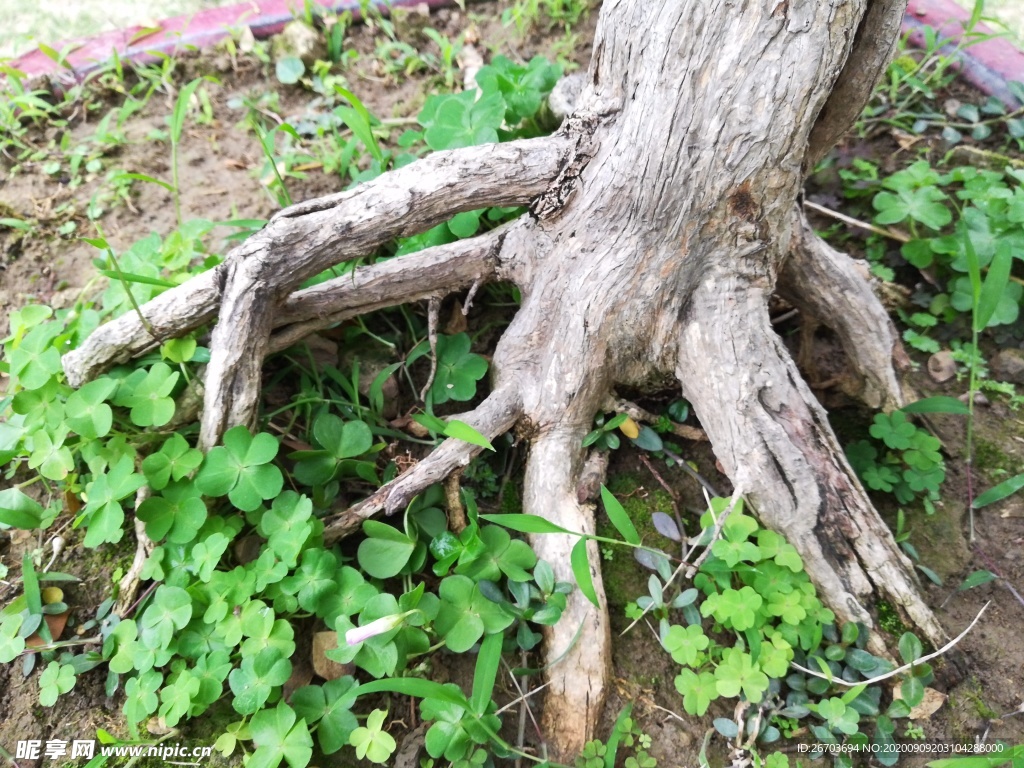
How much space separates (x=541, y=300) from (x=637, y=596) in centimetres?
96

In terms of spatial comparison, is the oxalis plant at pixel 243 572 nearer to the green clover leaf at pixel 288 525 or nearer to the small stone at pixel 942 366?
the green clover leaf at pixel 288 525

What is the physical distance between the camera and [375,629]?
1.64 metres

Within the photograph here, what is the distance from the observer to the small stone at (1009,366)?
2365 mm

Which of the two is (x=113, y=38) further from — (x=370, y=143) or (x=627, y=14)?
(x=627, y=14)

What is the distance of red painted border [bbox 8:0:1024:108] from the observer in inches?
120

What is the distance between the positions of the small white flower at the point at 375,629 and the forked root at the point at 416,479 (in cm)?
32

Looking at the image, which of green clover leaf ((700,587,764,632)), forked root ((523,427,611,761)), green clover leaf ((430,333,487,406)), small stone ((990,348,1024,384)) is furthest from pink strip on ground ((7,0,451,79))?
green clover leaf ((700,587,764,632))

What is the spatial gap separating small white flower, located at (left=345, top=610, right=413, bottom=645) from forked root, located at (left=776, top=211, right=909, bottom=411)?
5.49 feet

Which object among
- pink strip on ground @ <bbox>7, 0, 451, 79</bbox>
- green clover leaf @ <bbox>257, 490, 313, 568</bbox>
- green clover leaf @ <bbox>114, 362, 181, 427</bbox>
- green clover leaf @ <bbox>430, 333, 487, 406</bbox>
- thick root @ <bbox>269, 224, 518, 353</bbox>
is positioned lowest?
green clover leaf @ <bbox>257, 490, 313, 568</bbox>

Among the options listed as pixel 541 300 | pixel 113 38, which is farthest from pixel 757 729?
pixel 113 38

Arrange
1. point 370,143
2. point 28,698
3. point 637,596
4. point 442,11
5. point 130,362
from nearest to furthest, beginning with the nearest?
point 28,698, point 637,596, point 130,362, point 370,143, point 442,11

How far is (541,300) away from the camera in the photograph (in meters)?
2.06

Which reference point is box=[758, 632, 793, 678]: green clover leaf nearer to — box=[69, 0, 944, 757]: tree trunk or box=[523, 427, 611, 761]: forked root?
box=[69, 0, 944, 757]: tree trunk

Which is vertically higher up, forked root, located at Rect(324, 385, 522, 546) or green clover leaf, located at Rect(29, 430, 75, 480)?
green clover leaf, located at Rect(29, 430, 75, 480)
